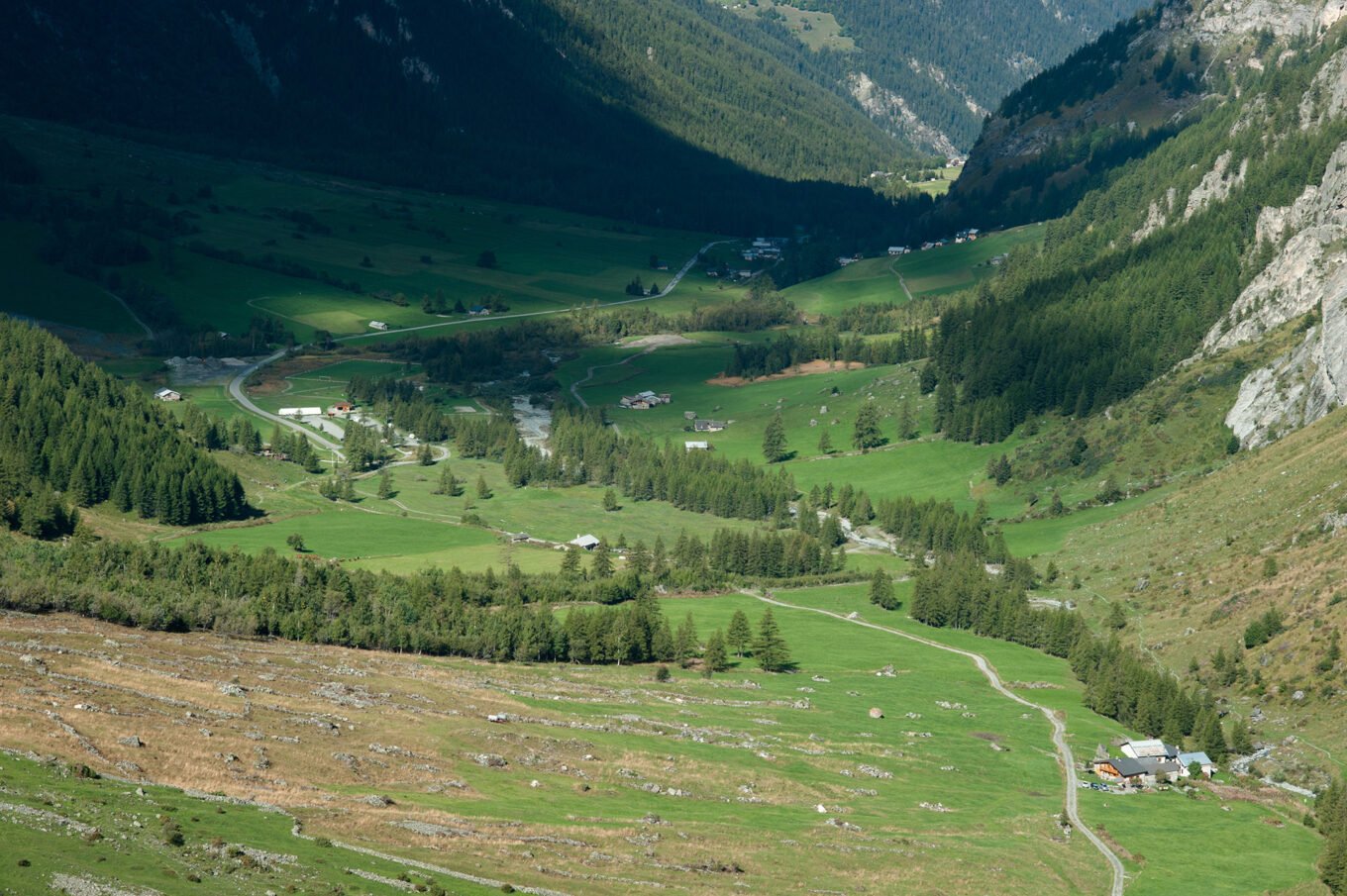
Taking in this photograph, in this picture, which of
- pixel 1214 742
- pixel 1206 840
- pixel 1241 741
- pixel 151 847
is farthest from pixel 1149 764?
pixel 151 847

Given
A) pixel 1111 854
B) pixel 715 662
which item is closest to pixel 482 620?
pixel 715 662

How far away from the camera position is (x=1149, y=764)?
144 m

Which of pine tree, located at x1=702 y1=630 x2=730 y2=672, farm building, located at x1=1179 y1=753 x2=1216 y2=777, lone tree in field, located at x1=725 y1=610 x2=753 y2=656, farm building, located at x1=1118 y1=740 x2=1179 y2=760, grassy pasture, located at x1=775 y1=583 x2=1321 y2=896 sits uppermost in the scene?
lone tree in field, located at x1=725 y1=610 x2=753 y2=656

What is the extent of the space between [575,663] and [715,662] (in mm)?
14721

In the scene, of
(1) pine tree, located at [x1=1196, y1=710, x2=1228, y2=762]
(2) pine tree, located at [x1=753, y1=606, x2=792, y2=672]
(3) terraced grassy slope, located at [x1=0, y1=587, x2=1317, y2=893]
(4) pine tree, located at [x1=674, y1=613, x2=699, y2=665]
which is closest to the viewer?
(3) terraced grassy slope, located at [x1=0, y1=587, x2=1317, y2=893]

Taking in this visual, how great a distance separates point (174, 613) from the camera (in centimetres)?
15688

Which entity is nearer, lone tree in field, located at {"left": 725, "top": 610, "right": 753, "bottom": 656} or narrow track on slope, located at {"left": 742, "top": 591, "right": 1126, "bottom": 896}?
narrow track on slope, located at {"left": 742, "top": 591, "right": 1126, "bottom": 896}

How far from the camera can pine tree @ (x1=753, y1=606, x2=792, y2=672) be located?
589ft

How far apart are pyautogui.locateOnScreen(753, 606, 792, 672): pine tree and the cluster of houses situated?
40.7m

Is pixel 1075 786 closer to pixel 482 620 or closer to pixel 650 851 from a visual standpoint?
pixel 650 851

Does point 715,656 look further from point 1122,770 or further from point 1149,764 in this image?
point 1149,764

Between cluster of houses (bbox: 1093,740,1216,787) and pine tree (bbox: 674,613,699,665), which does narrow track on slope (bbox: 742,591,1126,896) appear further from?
pine tree (bbox: 674,613,699,665)

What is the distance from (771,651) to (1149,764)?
1846 inches

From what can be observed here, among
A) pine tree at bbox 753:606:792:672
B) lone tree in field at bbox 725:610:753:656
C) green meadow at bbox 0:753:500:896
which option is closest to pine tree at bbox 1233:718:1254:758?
pine tree at bbox 753:606:792:672
